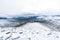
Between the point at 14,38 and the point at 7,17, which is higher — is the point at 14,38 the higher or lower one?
the lower one

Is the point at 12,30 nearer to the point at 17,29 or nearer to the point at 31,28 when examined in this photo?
the point at 17,29

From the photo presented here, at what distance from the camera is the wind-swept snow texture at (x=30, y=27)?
2.97 ft

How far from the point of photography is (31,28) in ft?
3.24

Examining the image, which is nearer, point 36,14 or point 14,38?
point 14,38

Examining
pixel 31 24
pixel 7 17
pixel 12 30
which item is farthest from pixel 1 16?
pixel 31 24

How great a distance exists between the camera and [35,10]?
1.07 meters

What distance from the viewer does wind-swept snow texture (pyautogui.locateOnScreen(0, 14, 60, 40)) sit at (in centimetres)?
90

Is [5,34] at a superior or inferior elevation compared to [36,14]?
inferior

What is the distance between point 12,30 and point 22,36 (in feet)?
0.40

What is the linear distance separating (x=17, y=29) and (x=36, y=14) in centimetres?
25

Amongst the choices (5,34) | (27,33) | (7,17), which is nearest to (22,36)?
(27,33)

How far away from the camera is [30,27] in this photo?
1.00 meters

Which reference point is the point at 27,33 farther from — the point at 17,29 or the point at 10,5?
the point at 10,5

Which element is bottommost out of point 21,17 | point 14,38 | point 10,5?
point 14,38
